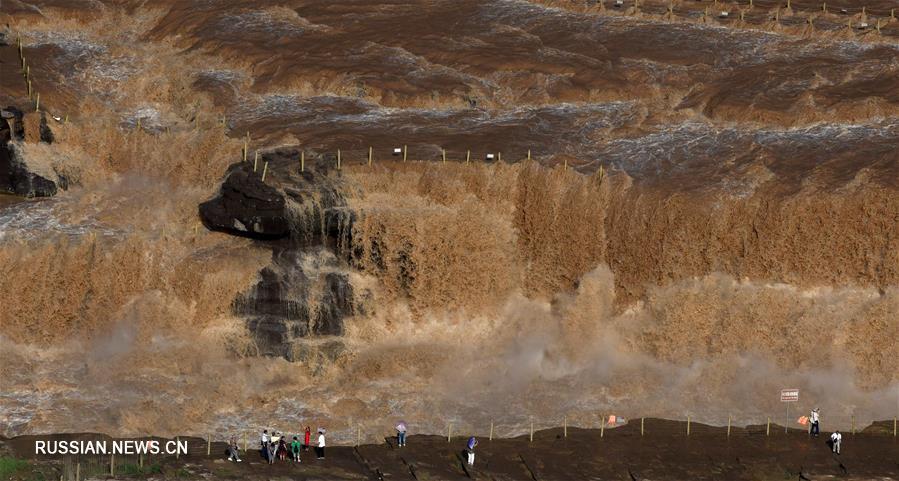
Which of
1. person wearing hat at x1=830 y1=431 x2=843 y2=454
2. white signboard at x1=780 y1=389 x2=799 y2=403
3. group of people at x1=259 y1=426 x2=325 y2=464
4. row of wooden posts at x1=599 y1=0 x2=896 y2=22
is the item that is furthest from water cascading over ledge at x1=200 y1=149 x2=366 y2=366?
row of wooden posts at x1=599 y1=0 x2=896 y2=22

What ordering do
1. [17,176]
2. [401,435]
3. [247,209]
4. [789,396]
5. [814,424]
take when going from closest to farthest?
[401,435] < [814,424] < [789,396] < [247,209] < [17,176]

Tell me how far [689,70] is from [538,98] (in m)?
7.41

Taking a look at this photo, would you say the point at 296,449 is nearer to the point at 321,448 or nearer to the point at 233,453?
the point at 321,448

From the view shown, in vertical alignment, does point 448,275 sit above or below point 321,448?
above

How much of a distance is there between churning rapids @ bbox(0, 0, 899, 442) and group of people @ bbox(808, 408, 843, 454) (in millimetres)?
1013

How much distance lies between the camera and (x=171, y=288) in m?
65.4

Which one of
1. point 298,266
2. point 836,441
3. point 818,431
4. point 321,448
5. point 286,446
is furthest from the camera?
point 298,266

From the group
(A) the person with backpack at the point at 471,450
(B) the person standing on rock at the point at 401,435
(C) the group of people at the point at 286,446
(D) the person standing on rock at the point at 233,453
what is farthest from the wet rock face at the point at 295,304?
(A) the person with backpack at the point at 471,450

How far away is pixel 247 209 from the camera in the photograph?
66562 millimetres

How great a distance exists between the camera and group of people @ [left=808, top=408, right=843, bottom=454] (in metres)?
59.5

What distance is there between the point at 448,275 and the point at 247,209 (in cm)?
784

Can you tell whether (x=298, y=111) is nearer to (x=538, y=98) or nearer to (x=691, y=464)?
(x=538, y=98)

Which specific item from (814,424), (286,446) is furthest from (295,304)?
(814,424)

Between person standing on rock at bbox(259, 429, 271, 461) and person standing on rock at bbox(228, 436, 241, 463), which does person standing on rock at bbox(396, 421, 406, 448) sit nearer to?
person standing on rock at bbox(259, 429, 271, 461)
